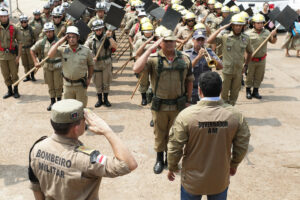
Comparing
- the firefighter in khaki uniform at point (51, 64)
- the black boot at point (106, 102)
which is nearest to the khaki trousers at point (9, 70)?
the firefighter in khaki uniform at point (51, 64)

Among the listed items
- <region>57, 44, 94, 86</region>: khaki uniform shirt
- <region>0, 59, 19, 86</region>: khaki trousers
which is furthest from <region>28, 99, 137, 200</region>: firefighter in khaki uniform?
<region>0, 59, 19, 86</region>: khaki trousers

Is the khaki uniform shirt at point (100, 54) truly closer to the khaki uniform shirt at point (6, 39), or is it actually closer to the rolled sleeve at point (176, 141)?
the khaki uniform shirt at point (6, 39)

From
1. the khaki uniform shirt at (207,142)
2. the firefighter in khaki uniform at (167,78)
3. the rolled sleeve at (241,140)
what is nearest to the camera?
the khaki uniform shirt at (207,142)

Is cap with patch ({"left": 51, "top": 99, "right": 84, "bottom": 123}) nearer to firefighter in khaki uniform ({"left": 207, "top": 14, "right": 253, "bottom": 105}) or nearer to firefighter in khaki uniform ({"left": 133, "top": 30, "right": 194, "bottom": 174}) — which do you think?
firefighter in khaki uniform ({"left": 133, "top": 30, "right": 194, "bottom": 174})

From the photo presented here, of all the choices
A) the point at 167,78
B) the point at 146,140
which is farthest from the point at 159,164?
the point at 167,78

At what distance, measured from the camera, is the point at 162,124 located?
504 centimetres

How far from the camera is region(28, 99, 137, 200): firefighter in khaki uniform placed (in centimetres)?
221

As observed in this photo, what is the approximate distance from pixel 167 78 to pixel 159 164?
151 centimetres

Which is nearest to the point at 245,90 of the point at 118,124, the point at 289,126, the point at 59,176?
the point at 289,126

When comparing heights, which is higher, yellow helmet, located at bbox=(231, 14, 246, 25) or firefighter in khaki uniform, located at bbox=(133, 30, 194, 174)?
yellow helmet, located at bbox=(231, 14, 246, 25)

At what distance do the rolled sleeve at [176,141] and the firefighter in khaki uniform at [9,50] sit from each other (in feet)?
20.7

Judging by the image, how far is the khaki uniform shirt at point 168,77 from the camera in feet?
15.5

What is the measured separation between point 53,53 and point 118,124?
207 cm

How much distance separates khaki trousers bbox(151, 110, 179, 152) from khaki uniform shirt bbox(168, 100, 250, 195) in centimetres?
172
